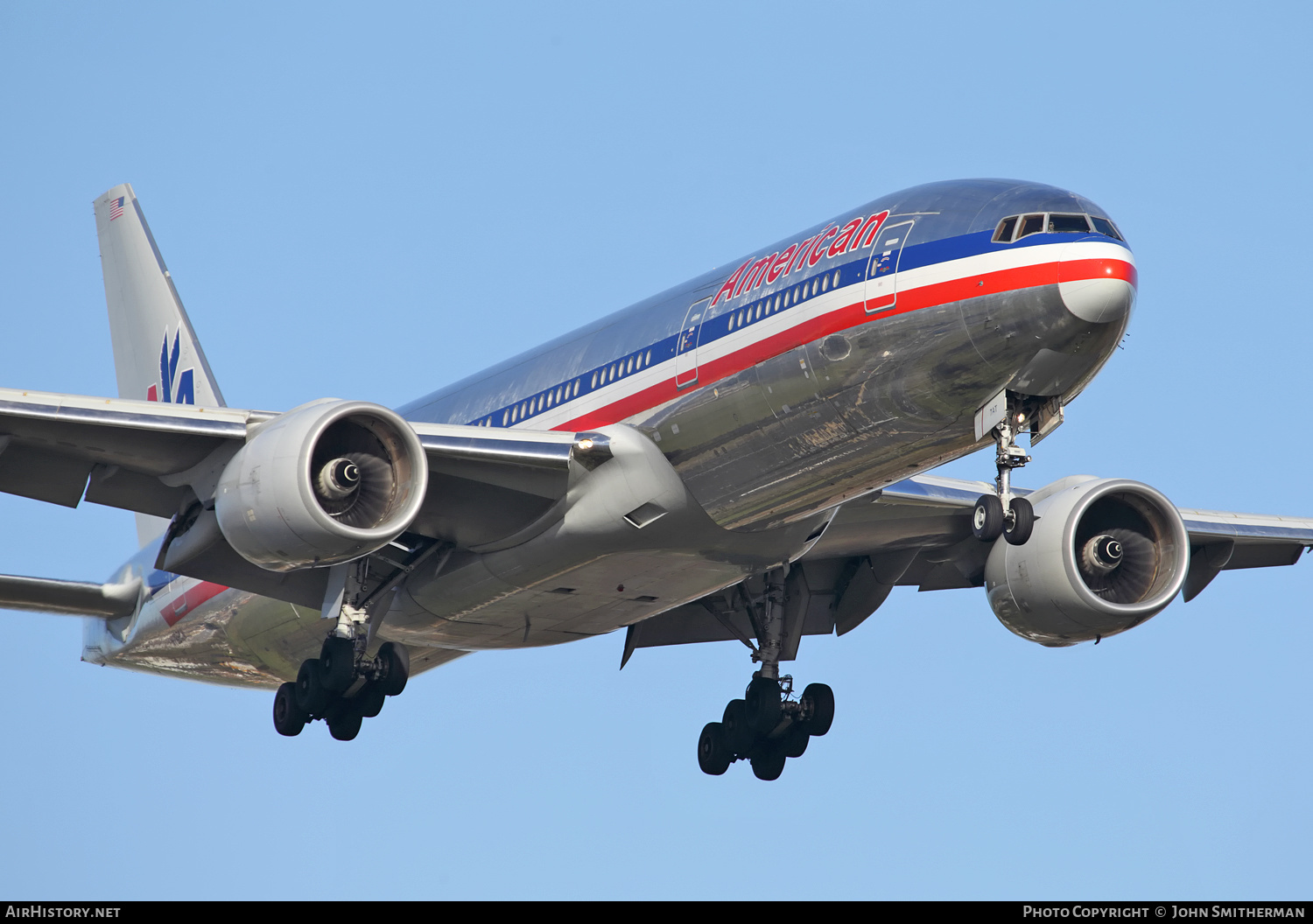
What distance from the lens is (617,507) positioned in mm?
25500

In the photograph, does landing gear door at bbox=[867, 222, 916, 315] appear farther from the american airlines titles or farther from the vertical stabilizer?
the vertical stabilizer

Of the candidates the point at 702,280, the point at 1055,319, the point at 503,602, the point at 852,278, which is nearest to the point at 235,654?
the point at 503,602

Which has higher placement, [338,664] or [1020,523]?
[1020,523]

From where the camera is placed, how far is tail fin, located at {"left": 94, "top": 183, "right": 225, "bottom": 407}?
122ft

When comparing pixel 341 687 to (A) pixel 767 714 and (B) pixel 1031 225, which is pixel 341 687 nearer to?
(A) pixel 767 714

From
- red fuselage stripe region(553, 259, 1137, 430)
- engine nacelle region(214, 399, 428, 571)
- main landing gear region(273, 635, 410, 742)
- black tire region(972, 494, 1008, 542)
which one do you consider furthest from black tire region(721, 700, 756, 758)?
black tire region(972, 494, 1008, 542)

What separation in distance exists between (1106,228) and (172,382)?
21431mm

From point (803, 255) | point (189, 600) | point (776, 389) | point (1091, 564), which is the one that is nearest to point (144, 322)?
point (189, 600)

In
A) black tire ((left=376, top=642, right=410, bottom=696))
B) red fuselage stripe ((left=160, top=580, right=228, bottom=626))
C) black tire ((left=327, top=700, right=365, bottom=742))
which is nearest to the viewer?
black tire ((left=327, top=700, right=365, bottom=742))

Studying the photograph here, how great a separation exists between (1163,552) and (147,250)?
22.7 m

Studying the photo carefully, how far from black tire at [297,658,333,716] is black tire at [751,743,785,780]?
8028 mm

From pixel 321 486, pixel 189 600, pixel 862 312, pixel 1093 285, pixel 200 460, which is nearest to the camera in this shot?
pixel 1093 285

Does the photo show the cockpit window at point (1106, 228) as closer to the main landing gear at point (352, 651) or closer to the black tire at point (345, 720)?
the main landing gear at point (352, 651)

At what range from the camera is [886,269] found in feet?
76.4
